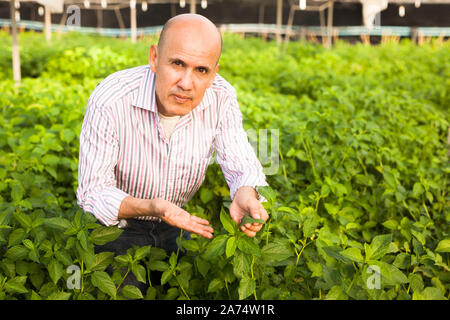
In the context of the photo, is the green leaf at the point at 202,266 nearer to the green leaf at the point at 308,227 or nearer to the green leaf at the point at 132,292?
the green leaf at the point at 132,292

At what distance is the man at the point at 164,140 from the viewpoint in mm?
1743

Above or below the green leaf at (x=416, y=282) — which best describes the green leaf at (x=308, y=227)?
above

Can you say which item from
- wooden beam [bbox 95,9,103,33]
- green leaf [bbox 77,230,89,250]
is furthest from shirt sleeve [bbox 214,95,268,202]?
wooden beam [bbox 95,9,103,33]

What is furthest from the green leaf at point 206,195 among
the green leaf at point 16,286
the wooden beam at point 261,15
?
the wooden beam at point 261,15

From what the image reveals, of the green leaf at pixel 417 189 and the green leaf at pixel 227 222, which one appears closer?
the green leaf at pixel 227 222

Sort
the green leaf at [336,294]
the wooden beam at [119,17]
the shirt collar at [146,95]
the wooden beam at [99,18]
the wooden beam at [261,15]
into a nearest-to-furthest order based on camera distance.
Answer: the green leaf at [336,294] → the shirt collar at [146,95] → the wooden beam at [119,17] → the wooden beam at [99,18] → the wooden beam at [261,15]

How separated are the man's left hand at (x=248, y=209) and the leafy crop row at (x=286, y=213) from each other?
0.16 ft

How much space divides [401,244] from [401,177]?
102 cm

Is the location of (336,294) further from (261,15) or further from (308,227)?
(261,15)

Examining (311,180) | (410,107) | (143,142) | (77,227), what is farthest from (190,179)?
(410,107)

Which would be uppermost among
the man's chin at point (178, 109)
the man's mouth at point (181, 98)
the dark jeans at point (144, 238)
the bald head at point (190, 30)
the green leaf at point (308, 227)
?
the bald head at point (190, 30)

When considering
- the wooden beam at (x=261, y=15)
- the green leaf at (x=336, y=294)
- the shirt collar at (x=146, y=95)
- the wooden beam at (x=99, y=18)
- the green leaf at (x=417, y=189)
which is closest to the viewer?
the green leaf at (x=336, y=294)

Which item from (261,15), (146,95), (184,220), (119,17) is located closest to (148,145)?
(146,95)
